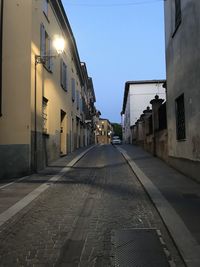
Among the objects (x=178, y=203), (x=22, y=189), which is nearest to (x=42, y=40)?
(x=22, y=189)

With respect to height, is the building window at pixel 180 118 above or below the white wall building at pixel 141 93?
below

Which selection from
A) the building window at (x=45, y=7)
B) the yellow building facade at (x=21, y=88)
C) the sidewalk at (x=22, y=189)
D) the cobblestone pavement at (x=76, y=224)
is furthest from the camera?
Answer: the building window at (x=45, y=7)

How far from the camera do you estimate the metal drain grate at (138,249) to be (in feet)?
16.8

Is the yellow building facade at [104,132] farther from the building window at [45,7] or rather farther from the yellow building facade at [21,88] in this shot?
the yellow building facade at [21,88]

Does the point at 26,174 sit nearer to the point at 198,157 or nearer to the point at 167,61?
the point at 198,157

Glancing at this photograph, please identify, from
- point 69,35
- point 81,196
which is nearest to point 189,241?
point 81,196

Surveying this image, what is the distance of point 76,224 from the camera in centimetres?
717

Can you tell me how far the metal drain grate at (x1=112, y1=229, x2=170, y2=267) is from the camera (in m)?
5.11

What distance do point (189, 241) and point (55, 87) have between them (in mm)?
15957

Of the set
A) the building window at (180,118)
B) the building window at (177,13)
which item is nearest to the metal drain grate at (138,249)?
the building window at (180,118)

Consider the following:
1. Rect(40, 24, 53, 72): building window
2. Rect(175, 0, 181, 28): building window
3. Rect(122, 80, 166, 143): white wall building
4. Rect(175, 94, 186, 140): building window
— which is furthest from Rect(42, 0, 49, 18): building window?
Rect(122, 80, 166, 143): white wall building

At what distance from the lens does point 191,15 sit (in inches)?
470

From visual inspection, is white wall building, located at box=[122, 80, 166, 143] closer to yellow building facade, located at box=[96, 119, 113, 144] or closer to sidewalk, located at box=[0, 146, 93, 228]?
sidewalk, located at box=[0, 146, 93, 228]

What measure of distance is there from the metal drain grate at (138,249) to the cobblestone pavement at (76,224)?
0.14 metres
